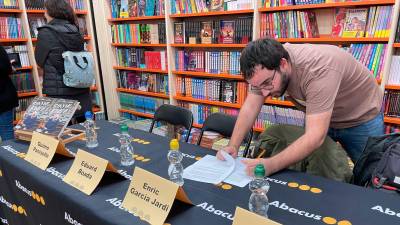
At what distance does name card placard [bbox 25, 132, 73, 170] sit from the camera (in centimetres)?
135

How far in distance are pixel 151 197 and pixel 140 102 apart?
300cm

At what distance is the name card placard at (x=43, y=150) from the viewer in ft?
4.43

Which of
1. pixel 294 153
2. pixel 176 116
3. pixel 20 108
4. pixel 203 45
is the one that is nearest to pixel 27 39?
pixel 20 108

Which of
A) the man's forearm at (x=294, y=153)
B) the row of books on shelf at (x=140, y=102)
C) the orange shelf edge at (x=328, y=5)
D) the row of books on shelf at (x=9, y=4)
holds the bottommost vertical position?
the row of books on shelf at (x=140, y=102)

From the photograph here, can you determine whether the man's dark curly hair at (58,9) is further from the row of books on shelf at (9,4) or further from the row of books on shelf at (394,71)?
the row of books on shelf at (394,71)

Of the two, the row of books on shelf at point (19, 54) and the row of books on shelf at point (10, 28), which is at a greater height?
the row of books on shelf at point (10, 28)

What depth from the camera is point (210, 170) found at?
1.26 m

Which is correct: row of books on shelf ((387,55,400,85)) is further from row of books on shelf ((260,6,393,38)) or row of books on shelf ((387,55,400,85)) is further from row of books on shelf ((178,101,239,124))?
row of books on shelf ((178,101,239,124))

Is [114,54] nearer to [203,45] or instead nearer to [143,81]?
[143,81]

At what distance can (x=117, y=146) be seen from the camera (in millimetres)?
1583

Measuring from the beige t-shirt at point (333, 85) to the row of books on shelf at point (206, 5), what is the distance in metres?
1.29

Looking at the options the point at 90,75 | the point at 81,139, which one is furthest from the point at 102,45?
the point at 81,139

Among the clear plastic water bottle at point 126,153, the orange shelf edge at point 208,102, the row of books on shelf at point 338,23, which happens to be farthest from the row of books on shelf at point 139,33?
the clear plastic water bottle at point 126,153

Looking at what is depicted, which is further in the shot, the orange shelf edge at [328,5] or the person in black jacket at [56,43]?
the person in black jacket at [56,43]
